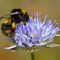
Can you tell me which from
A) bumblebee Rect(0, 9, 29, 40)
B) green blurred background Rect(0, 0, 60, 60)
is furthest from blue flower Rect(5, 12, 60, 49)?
green blurred background Rect(0, 0, 60, 60)

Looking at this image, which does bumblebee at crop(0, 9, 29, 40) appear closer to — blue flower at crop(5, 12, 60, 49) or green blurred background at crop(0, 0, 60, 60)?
blue flower at crop(5, 12, 60, 49)

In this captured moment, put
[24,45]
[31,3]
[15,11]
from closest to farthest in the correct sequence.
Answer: [24,45] < [15,11] < [31,3]

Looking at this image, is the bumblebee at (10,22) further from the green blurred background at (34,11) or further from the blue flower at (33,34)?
→ the green blurred background at (34,11)

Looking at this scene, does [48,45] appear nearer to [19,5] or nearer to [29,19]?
[29,19]

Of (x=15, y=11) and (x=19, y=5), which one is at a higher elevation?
(x=15, y=11)

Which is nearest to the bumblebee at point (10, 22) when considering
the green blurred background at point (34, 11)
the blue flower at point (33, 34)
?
the blue flower at point (33, 34)

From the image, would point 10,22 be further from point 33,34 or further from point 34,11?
point 34,11

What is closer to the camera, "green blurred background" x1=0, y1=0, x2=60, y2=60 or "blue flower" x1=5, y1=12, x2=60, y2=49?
"blue flower" x1=5, y1=12, x2=60, y2=49

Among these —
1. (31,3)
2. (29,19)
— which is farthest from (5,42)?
(29,19)

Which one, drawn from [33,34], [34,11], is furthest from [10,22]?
[34,11]
